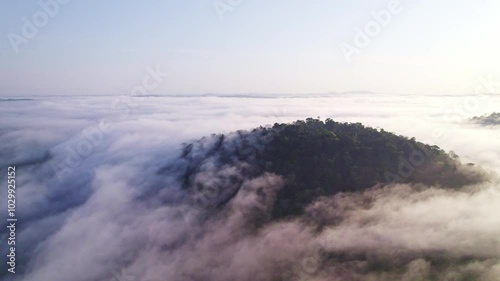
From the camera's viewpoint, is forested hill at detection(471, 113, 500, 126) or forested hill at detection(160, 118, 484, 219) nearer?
forested hill at detection(160, 118, 484, 219)

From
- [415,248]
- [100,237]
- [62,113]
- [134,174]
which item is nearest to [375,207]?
[415,248]

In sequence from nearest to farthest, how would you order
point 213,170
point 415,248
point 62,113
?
point 415,248 < point 213,170 < point 62,113

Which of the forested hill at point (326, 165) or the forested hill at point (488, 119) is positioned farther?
the forested hill at point (488, 119)

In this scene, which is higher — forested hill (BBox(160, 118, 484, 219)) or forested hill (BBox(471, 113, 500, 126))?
forested hill (BBox(471, 113, 500, 126))

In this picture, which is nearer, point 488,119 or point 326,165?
point 326,165

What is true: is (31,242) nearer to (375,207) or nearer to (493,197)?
(375,207)

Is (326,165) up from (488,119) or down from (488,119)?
down

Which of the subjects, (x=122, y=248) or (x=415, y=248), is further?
(x=122, y=248)

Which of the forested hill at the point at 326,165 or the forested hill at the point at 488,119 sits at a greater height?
the forested hill at the point at 488,119
